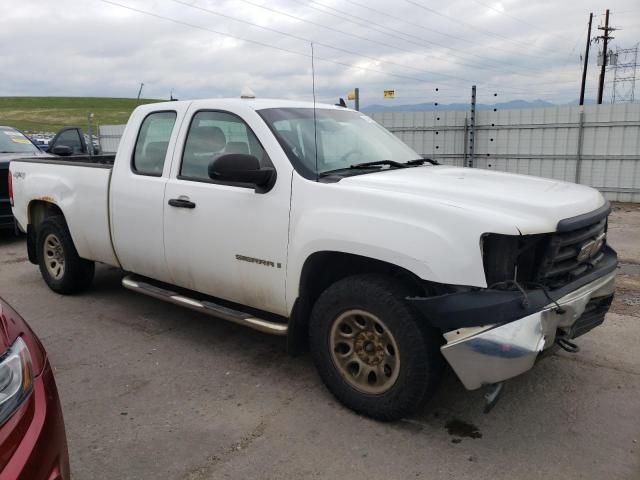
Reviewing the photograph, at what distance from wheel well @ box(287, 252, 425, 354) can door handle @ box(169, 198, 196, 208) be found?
1086mm

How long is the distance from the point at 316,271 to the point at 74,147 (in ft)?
33.8

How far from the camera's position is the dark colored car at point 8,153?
8297 millimetres

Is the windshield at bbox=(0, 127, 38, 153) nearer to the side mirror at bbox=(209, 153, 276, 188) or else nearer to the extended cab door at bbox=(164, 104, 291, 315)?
the extended cab door at bbox=(164, 104, 291, 315)

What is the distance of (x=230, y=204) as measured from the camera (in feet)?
12.3

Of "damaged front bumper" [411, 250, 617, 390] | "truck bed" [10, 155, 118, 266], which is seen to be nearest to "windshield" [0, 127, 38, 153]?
"truck bed" [10, 155, 118, 266]

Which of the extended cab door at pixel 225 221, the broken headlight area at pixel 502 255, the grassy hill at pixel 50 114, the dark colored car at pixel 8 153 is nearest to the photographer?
the broken headlight area at pixel 502 255

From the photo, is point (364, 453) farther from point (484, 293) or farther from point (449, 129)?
point (449, 129)

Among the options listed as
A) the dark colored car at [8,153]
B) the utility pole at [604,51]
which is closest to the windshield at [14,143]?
the dark colored car at [8,153]

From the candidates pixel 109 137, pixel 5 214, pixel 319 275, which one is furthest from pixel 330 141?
pixel 109 137

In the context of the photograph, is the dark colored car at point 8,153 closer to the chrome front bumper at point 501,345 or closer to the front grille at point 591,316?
the chrome front bumper at point 501,345

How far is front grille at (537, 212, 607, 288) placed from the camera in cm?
288

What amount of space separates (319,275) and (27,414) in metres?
1.95

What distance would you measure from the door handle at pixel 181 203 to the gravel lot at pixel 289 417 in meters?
1.14

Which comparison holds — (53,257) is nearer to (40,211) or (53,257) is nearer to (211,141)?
(40,211)
